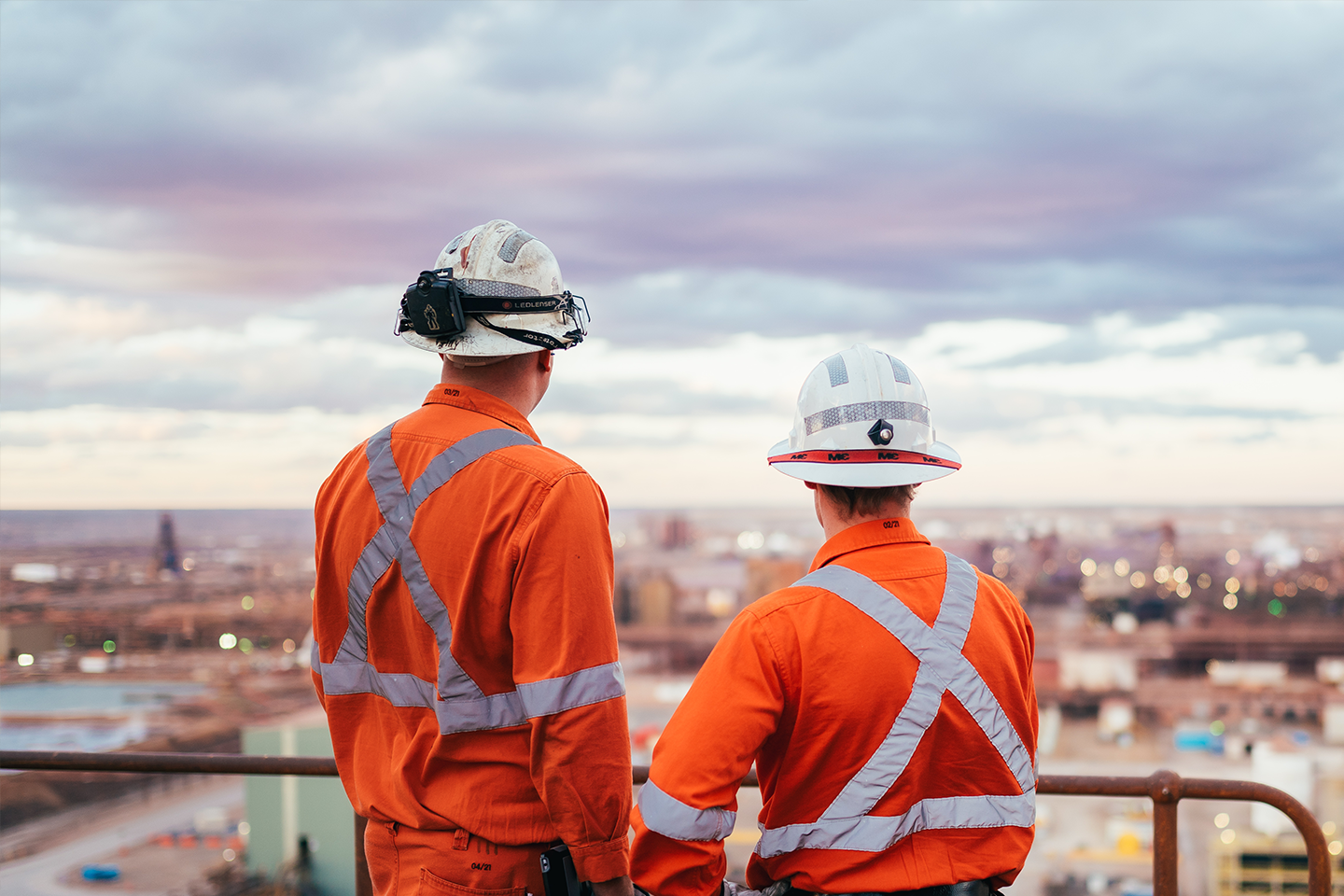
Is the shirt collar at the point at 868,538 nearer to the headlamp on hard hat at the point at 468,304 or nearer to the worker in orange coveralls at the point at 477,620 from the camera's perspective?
the worker in orange coveralls at the point at 477,620

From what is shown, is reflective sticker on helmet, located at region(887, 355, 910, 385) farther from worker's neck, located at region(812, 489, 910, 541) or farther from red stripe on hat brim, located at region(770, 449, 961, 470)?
worker's neck, located at region(812, 489, 910, 541)

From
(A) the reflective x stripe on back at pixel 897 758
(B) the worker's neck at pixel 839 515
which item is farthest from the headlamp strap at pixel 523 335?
(A) the reflective x stripe on back at pixel 897 758

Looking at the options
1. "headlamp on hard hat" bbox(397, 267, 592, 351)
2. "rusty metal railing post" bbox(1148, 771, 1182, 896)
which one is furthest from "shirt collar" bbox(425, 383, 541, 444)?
"rusty metal railing post" bbox(1148, 771, 1182, 896)

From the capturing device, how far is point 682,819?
1745 millimetres

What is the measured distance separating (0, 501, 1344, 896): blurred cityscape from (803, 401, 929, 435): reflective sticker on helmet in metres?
0.58

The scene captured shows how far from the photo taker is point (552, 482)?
1897 millimetres

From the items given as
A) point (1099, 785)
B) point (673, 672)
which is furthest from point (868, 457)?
point (673, 672)

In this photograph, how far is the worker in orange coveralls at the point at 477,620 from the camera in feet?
6.08

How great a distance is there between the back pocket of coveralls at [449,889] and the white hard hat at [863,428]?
1.01 metres

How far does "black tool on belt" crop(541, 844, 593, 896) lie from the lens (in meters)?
1.85

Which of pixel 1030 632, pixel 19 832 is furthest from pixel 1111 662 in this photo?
pixel 1030 632

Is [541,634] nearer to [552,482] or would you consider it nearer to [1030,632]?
[552,482]

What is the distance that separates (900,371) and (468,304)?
3.14 ft

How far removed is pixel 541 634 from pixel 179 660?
2174 centimetres
